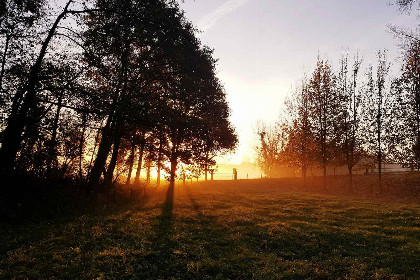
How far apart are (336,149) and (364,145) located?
3.21 meters

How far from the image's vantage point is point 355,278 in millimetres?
7176

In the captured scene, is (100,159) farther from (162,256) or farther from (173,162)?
(162,256)

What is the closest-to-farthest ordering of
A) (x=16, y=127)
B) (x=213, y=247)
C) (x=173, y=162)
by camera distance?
(x=213, y=247), (x=16, y=127), (x=173, y=162)

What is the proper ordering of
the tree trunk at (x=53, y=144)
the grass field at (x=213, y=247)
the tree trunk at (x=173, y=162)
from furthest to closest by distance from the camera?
the tree trunk at (x=173, y=162) → the tree trunk at (x=53, y=144) → the grass field at (x=213, y=247)

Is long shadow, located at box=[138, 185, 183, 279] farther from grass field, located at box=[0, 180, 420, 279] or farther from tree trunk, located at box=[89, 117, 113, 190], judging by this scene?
tree trunk, located at box=[89, 117, 113, 190]

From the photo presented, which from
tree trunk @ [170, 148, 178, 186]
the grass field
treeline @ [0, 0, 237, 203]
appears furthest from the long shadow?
tree trunk @ [170, 148, 178, 186]

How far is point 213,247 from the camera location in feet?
32.5

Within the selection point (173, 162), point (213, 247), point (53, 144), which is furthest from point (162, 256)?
point (173, 162)

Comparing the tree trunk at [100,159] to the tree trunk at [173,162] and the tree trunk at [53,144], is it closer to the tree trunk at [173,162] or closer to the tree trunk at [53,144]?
the tree trunk at [53,144]

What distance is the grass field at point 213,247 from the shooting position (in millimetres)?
7609

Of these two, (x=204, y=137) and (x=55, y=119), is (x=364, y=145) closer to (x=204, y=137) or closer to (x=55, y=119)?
(x=204, y=137)

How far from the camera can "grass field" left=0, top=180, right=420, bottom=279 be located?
7.61 m

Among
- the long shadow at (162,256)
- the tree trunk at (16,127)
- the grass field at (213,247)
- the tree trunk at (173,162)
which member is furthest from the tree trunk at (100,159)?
the tree trunk at (173,162)

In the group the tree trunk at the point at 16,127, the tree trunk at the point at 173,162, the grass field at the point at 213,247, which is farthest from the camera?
the tree trunk at the point at 173,162
